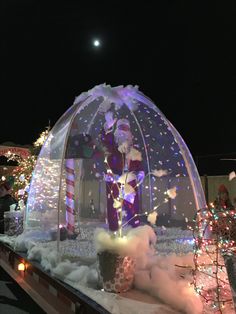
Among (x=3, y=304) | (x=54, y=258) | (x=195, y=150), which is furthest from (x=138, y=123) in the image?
(x=195, y=150)

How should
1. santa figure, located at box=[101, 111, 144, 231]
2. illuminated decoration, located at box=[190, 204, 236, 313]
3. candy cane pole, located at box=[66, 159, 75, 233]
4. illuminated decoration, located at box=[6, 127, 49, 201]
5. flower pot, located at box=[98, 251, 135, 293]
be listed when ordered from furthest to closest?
illuminated decoration, located at box=[6, 127, 49, 201], candy cane pole, located at box=[66, 159, 75, 233], santa figure, located at box=[101, 111, 144, 231], flower pot, located at box=[98, 251, 135, 293], illuminated decoration, located at box=[190, 204, 236, 313]

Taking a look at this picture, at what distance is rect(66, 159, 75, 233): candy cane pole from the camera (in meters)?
5.61

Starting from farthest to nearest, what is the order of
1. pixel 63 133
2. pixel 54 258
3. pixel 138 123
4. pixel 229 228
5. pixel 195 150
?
pixel 195 150, pixel 138 123, pixel 63 133, pixel 54 258, pixel 229 228

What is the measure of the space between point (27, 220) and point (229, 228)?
3.55 metres

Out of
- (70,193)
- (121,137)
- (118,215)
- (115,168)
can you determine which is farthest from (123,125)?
(70,193)

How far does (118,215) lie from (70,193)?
1.66m

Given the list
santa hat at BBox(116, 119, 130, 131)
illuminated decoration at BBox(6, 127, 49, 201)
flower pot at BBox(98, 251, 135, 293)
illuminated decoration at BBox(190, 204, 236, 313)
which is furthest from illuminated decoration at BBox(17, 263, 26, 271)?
illuminated decoration at BBox(6, 127, 49, 201)

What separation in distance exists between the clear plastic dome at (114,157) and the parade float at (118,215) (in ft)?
0.05

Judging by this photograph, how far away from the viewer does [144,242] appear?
10.8 ft

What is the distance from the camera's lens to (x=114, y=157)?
16.4ft

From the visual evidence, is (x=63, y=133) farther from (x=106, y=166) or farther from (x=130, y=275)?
(x=130, y=275)

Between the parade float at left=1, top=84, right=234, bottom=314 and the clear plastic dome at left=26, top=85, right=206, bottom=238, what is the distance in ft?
0.05

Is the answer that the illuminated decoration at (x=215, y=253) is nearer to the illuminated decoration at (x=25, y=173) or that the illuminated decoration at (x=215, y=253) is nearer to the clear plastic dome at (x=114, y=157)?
the clear plastic dome at (x=114, y=157)

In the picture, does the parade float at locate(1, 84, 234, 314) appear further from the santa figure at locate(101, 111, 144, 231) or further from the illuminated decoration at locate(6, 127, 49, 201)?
the illuminated decoration at locate(6, 127, 49, 201)
